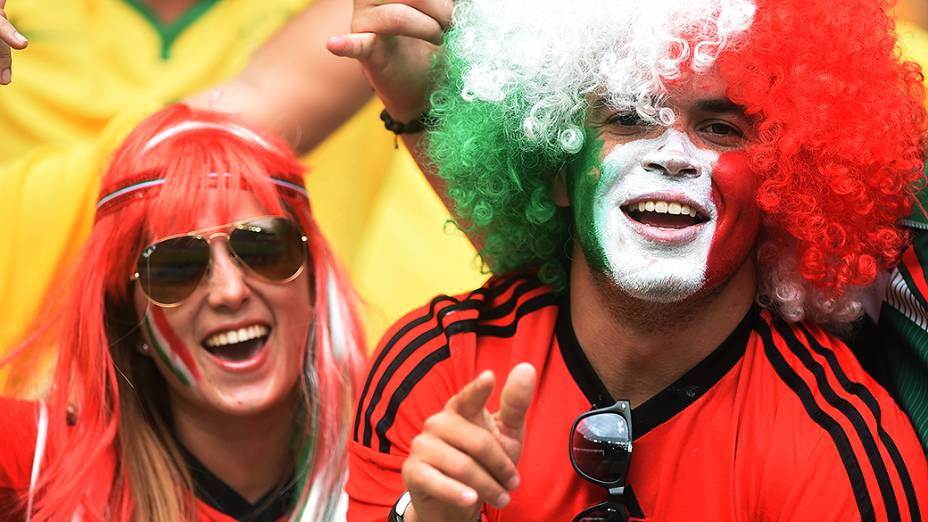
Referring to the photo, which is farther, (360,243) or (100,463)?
(360,243)

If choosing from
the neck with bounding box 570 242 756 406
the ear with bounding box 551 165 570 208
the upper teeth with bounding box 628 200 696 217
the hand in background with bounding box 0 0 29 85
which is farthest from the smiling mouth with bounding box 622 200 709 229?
the hand in background with bounding box 0 0 29 85

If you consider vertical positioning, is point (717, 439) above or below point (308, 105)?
below

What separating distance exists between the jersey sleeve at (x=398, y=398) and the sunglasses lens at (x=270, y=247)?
438 mm

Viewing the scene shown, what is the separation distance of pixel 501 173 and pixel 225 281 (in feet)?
2.12

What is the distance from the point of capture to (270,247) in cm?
277

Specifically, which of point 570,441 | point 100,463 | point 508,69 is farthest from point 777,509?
point 100,463

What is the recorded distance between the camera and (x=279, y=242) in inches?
109

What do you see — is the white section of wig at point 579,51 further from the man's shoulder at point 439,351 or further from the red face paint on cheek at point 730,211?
the man's shoulder at point 439,351

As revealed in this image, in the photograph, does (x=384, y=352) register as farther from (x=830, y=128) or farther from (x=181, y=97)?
(x=181, y=97)

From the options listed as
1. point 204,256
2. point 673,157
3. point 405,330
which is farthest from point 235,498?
point 673,157

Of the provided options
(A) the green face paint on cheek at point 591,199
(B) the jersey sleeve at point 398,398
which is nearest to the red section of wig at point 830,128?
(A) the green face paint on cheek at point 591,199

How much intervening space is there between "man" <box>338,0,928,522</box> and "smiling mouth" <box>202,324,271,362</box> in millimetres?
443

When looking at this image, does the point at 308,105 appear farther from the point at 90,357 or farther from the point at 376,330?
the point at 90,357

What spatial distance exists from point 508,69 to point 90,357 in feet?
3.63
